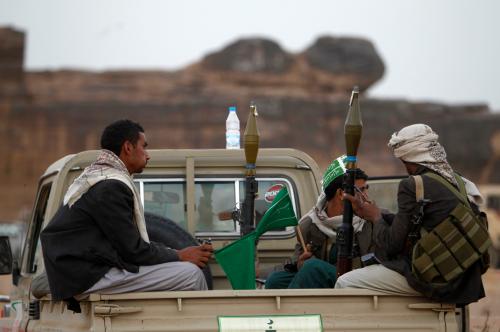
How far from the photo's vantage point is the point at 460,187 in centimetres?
594

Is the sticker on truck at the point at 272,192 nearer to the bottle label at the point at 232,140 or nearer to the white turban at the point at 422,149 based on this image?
the bottle label at the point at 232,140

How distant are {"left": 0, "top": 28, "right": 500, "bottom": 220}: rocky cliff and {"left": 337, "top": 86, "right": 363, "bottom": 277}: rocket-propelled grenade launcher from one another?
45.5 metres

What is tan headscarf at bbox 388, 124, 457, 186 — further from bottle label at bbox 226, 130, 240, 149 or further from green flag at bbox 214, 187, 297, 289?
bottle label at bbox 226, 130, 240, 149

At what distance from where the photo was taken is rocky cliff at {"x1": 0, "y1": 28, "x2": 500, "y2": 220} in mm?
55719

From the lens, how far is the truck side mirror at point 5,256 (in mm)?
7074

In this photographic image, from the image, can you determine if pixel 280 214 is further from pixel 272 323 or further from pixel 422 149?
pixel 272 323

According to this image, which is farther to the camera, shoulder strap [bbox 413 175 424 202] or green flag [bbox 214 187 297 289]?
green flag [bbox 214 187 297 289]

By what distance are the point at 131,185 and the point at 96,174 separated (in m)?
0.18

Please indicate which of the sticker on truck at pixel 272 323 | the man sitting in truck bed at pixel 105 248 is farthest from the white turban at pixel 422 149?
the man sitting in truck bed at pixel 105 248

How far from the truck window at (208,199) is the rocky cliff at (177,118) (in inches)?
1737

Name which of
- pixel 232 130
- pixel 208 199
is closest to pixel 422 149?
pixel 208 199

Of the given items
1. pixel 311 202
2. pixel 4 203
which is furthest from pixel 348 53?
pixel 311 202

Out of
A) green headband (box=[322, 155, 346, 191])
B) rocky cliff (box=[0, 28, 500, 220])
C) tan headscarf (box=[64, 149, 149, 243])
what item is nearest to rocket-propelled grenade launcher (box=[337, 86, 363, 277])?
green headband (box=[322, 155, 346, 191])

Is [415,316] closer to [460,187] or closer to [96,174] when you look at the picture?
[460,187]
